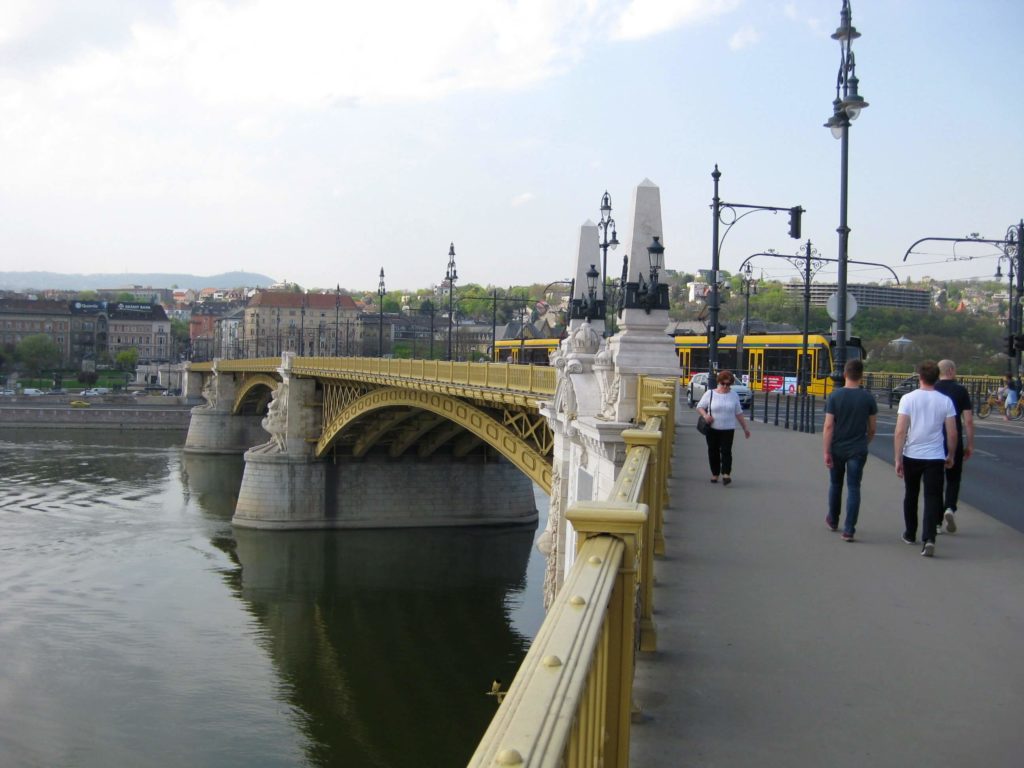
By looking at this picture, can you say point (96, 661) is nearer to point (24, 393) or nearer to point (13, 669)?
point (13, 669)

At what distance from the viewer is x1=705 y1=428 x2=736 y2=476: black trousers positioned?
10.4 m

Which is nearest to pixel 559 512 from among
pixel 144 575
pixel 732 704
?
pixel 732 704

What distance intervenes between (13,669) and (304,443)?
19118 millimetres

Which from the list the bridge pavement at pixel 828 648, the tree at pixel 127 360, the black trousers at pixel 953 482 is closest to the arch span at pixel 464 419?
the black trousers at pixel 953 482

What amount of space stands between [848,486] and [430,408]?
68.3 feet

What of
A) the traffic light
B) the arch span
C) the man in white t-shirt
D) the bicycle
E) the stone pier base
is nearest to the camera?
the man in white t-shirt

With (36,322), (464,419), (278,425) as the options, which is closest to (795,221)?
(464,419)

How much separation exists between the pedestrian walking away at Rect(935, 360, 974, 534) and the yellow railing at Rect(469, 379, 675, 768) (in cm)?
536

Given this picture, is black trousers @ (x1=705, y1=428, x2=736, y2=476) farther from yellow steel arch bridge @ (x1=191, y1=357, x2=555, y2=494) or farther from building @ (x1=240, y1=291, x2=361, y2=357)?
building @ (x1=240, y1=291, x2=361, y2=357)

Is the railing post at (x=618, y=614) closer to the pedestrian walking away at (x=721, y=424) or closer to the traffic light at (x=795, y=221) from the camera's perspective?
the pedestrian walking away at (x=721, y=424)

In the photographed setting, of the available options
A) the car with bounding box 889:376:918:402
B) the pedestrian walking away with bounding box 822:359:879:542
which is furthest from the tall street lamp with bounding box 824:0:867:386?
the car with bounding box 889:376:918:402

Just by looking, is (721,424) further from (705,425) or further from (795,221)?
(795,221)

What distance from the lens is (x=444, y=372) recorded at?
2561cm

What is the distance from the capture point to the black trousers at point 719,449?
10438 mm
